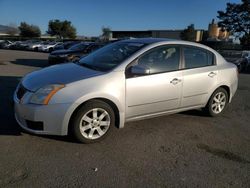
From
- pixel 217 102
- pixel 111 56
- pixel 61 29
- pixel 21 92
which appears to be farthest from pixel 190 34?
pixel 21 92

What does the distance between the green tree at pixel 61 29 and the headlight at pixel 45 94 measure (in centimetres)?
6546

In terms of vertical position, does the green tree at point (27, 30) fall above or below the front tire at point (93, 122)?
above

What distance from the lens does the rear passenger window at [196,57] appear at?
4.49m

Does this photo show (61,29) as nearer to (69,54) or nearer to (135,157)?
(69,54)

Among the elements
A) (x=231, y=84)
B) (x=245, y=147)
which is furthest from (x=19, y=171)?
(x=231, y=84)

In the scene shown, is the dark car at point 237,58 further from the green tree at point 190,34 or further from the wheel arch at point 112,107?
the green tree at point 190,34

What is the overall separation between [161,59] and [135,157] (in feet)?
5.73

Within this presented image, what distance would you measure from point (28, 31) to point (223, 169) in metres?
68.8

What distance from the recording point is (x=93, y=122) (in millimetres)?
3645

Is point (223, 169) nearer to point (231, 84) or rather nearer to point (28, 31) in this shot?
point (231, 84)

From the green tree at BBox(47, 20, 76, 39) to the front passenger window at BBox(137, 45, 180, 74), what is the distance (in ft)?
213

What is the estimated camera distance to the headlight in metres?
3.34

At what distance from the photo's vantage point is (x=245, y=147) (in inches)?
152

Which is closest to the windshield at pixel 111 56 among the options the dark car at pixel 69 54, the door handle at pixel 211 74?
the door handle at pixel 211 74
